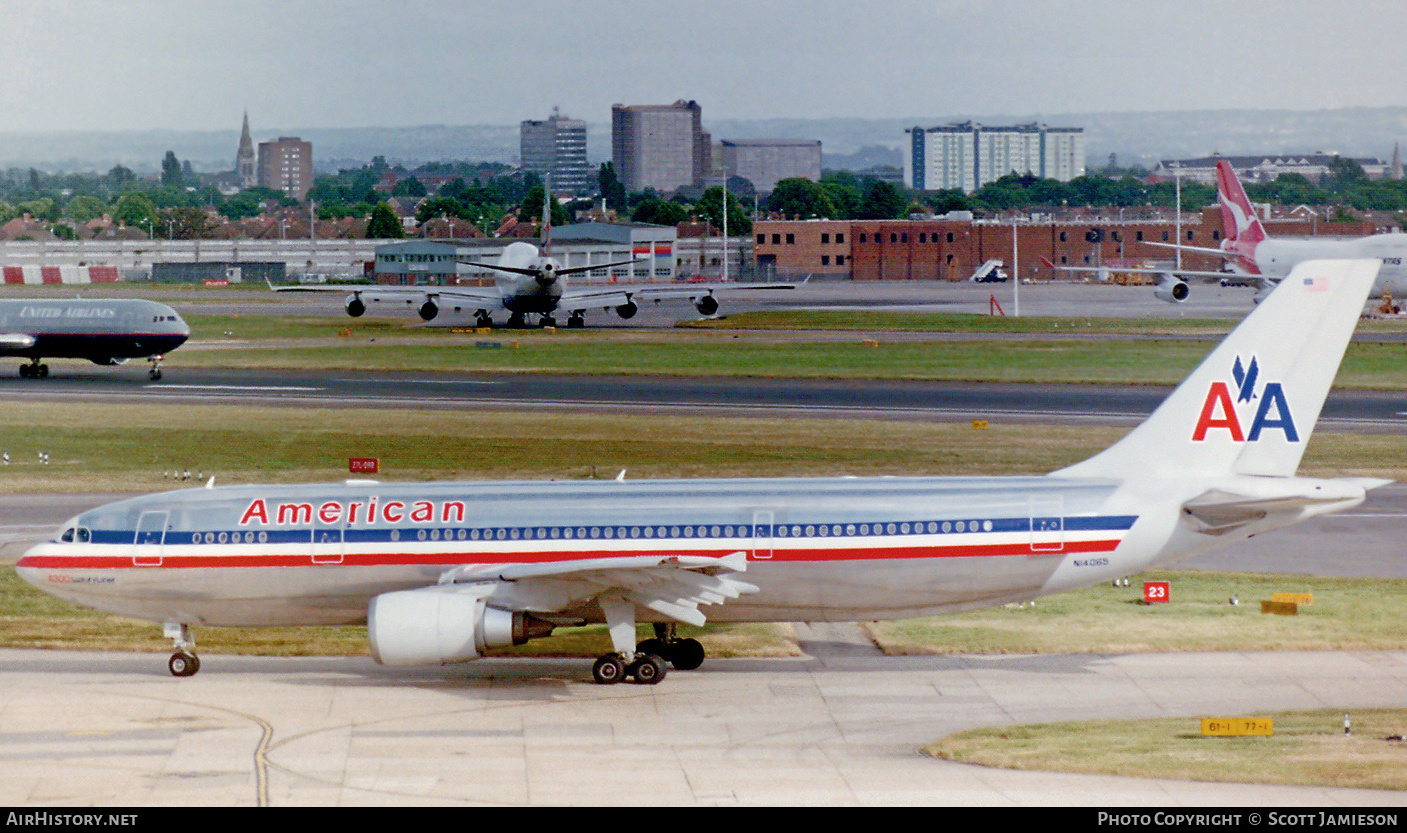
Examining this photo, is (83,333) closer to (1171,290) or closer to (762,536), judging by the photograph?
(762,536)

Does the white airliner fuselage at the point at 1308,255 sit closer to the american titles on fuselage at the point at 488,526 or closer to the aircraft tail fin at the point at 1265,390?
the aircraft tail fin at the point at 1265,390

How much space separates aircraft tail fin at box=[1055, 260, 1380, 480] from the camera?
1118 inches

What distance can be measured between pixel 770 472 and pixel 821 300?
9410 cm

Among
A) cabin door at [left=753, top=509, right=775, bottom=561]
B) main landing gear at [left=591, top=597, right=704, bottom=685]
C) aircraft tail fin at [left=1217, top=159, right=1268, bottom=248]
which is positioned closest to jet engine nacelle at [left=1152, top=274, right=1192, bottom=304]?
aircraft tail fin at [left=1217, top=159, right=1268, bottom=248]

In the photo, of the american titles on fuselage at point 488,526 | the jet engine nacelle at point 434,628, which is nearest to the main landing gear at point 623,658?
the american titles on fuselage at point 488,526

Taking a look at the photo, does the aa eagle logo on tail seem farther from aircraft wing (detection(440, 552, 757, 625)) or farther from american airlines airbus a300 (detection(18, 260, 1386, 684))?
aircraft wing (detection(440, 552, 757, 625))

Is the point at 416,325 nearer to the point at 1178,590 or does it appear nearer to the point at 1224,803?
the point at 1178,590

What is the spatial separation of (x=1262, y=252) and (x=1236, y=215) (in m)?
4.16

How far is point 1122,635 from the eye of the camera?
103 feet

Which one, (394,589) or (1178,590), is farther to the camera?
(1178,590)

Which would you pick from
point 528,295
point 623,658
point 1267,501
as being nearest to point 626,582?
point 623,658

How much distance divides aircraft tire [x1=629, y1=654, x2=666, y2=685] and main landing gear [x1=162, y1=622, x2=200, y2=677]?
8.24 meters

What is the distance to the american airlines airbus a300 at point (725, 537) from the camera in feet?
91.4
